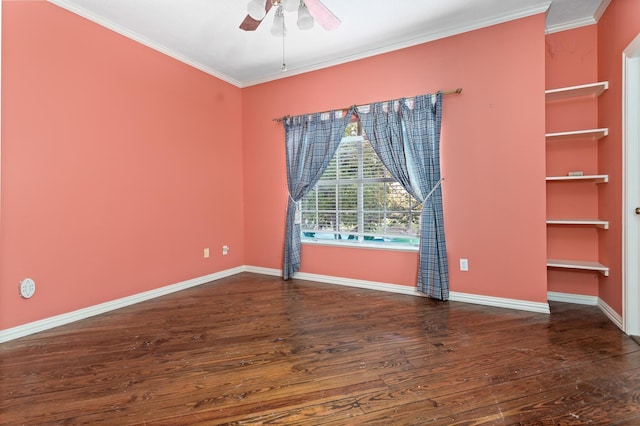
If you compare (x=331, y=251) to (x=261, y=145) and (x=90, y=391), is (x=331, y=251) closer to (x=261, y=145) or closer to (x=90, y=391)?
(x=261, y=145)

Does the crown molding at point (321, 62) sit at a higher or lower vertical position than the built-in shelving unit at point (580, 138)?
higher

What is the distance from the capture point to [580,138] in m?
2.93

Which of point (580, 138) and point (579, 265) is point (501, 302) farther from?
point (580, 138)

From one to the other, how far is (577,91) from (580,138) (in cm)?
45

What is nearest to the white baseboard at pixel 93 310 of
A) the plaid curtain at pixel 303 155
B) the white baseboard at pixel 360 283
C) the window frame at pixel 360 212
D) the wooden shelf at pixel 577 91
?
the plaid curtain at pixel 303 155

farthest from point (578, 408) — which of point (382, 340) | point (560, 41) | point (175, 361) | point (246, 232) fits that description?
point (246, 232)

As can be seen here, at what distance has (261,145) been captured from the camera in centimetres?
427

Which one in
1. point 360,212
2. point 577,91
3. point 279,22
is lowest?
point 360,212

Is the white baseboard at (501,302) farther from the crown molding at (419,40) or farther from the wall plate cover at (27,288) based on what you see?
the wall plate cover at (27,288)

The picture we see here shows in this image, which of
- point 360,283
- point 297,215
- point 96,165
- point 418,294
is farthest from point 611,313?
point 96,165

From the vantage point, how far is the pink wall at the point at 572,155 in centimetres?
291

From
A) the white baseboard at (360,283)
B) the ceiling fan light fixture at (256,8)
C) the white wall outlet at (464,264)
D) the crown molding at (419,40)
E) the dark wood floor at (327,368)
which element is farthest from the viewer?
the white baseboard at (360,283)

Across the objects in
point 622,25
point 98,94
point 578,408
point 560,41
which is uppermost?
point 560,41

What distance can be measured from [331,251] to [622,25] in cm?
335
